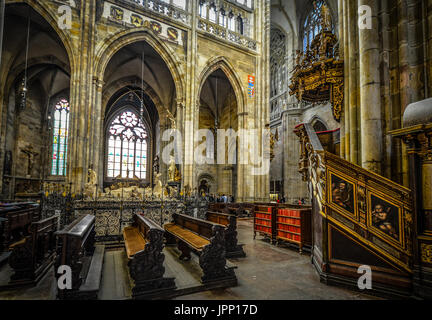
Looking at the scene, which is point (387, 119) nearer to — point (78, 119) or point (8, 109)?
point (78, 119)

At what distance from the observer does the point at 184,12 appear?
50.3 feet

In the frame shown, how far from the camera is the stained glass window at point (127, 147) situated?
23812 millimetres

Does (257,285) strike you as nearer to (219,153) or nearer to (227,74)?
(227,74)

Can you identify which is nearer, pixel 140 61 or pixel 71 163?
pixel 71 163

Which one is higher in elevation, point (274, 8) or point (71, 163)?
point (274, 8)

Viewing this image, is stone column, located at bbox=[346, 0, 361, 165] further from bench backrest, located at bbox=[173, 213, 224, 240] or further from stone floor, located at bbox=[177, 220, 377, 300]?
bench backrest, located at bbox=[173, 213, 224, 240]

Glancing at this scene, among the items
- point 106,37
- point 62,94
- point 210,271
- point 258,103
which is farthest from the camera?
point 62,94

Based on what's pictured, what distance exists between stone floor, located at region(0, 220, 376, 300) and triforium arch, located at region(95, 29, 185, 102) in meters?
11.0

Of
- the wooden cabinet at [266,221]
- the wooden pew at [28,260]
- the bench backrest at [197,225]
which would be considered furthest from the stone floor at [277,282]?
the wooden pew at [28,260]

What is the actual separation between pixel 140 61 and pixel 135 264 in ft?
58.3

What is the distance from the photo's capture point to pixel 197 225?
500 centimetres

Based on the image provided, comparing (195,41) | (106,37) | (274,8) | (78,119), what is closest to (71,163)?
(78,119)

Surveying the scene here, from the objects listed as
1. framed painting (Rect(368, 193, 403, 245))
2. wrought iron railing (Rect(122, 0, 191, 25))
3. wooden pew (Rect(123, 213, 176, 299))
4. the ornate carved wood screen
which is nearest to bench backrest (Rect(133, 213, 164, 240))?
wooden pew (Rect(123, 213, 176, 299))

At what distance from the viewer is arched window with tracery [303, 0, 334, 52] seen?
1791 centimetres
